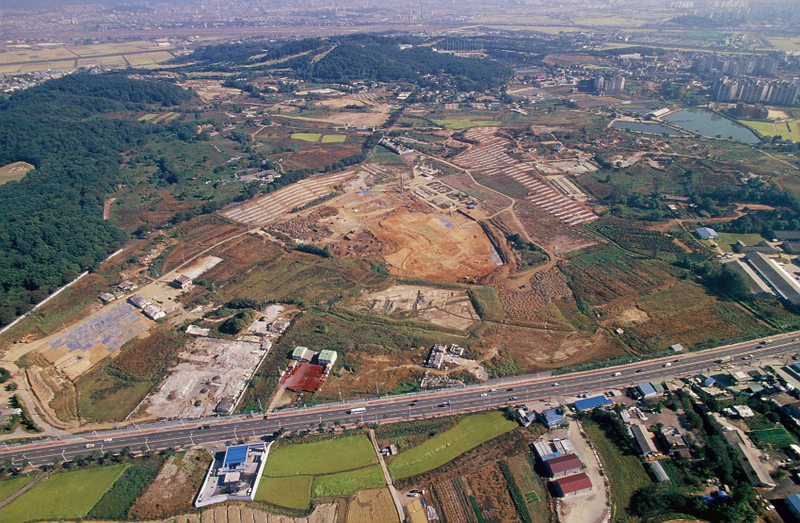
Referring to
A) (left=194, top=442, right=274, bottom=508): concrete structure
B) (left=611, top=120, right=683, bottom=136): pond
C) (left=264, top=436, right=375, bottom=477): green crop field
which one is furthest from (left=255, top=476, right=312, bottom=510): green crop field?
(left=611, top=120, right=683, bottom=136): pond

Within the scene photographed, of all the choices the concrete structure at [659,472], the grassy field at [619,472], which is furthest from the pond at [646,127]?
the concrete structure at [659,472]

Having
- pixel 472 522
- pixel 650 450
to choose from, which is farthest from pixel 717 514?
pixel 472 522

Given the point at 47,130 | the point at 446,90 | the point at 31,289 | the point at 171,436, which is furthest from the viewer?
the point at 446,90

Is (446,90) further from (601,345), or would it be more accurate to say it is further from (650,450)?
(650,450)

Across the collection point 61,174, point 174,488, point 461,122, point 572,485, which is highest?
point 61,174

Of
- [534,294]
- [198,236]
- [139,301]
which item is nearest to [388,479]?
[534,294]

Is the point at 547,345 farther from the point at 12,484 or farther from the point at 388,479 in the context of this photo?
the point at 12,484
